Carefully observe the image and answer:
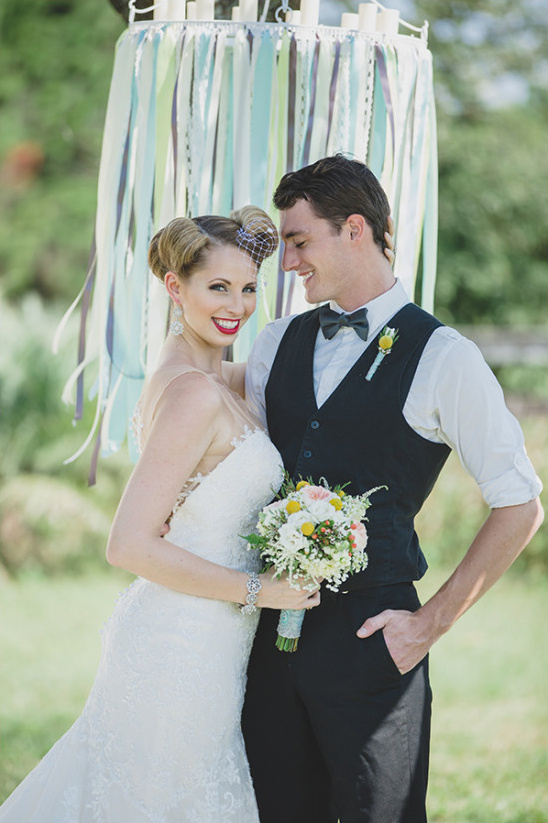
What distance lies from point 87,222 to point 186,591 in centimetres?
1028

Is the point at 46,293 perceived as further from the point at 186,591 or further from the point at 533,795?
the point at 186,591

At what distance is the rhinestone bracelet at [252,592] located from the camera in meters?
2.58

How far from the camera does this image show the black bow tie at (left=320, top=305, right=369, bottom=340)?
2734mm

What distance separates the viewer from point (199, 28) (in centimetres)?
308

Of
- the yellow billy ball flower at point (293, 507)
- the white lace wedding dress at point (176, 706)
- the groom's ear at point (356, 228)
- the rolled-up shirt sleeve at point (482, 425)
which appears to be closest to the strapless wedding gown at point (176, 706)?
the white lace wedding dress at point (176, 706)

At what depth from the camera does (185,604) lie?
104 inches

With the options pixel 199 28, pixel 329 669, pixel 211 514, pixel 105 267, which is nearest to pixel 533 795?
pixel 329 669

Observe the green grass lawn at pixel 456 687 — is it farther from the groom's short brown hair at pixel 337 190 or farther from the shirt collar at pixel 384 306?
the groom's short brown hair at pixel 337 190

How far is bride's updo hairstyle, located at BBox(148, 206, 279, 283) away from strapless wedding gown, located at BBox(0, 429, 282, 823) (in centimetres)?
53

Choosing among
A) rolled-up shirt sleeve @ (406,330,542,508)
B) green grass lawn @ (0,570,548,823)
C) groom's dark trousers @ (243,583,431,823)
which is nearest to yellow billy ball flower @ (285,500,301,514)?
groom's dark trousers @ (243,583,431,823)

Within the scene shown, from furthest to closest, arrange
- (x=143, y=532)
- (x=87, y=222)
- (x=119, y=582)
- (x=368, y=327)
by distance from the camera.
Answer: (x=87, y=222) → (x=119, y=582) → (x=368, y=327) → (x=143, y=532)

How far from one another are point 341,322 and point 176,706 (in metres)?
1.16

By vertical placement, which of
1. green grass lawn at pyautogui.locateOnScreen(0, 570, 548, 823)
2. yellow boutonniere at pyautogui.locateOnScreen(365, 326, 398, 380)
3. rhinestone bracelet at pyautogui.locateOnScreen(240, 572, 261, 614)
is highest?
yellow boutonniere at pyautogui.locateOnScreen(365, 326, 398, 380)

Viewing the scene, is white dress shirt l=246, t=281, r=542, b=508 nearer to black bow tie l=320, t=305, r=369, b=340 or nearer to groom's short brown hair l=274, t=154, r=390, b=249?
black bow tie l=320, t=305, r=369, b=340
